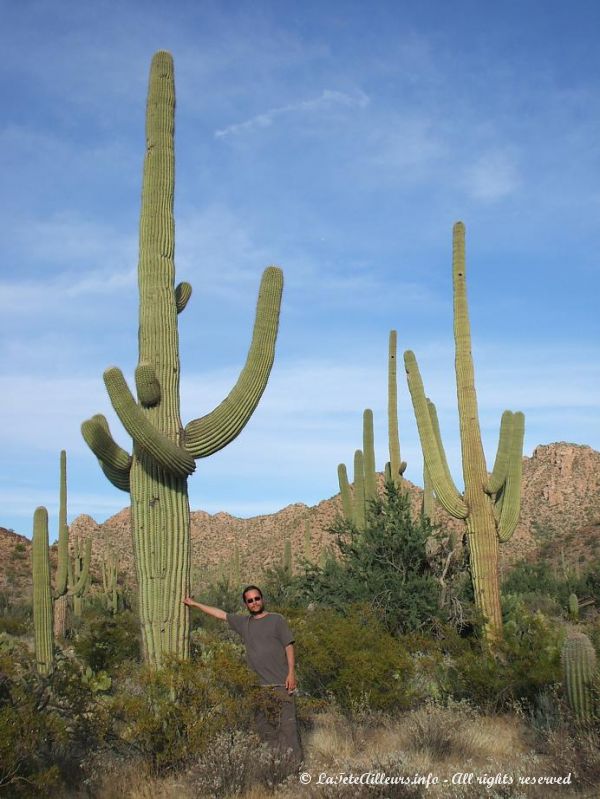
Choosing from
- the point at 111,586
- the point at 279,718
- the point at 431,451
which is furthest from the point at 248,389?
the point at 111,586

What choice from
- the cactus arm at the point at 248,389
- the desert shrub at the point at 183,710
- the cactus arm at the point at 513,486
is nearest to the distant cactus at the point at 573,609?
the cactus arm at the point at 513,486

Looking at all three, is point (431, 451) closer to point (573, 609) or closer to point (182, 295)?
point (182, 295)

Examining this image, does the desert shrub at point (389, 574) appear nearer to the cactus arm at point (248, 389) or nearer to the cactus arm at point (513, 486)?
the cactus arm at point (513, 486)

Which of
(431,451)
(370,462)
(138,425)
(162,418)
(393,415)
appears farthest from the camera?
(370,462)

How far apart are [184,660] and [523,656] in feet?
12.7

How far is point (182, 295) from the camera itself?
820 centimetres

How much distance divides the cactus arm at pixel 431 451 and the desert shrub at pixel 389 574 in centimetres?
212

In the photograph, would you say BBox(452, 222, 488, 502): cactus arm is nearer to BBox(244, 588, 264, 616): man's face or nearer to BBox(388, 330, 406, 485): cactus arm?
BBox(388, 330, 406, 485): cactus arm

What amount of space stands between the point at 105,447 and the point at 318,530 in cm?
4477

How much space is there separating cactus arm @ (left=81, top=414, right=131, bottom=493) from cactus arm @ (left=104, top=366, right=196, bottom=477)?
20.4 inches

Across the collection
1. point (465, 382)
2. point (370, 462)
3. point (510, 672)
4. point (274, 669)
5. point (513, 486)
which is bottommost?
point (510, 672)

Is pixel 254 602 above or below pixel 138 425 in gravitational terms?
below

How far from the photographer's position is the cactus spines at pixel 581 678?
6.59 m

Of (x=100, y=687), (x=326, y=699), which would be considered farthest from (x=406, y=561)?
(x=100, y=687)
